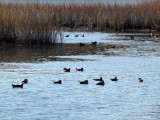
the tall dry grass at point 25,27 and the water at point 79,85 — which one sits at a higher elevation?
the tall dry grass at point 25,27

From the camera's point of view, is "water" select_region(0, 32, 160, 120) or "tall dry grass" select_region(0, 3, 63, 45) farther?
"tall dry grass" select_region(0, 3, 63, 45)

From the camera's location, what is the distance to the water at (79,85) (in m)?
10.3

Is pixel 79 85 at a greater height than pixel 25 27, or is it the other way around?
pixel 25 27

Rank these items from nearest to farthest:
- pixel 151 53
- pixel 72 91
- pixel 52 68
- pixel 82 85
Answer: pixel 72 91 → pixel 82 85 → pixel 52 68 → pixel 151 53

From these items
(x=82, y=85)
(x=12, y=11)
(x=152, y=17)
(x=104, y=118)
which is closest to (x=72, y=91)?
(x=82, y=85)

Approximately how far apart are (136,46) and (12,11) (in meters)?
6.29

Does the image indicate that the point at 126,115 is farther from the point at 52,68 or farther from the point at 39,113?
the point at 52,68

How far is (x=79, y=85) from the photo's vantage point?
13.5m

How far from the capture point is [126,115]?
1005 cm

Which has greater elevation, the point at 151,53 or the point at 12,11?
the point at 12,11

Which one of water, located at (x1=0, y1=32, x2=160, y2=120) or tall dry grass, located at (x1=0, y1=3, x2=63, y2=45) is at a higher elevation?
tall dry grass, located at (x1=0, y1=3, x2=63, y2=45)

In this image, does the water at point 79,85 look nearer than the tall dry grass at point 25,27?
Yes

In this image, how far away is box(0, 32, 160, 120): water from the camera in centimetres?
1029

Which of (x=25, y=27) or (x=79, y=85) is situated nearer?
(x=79, y=85)
